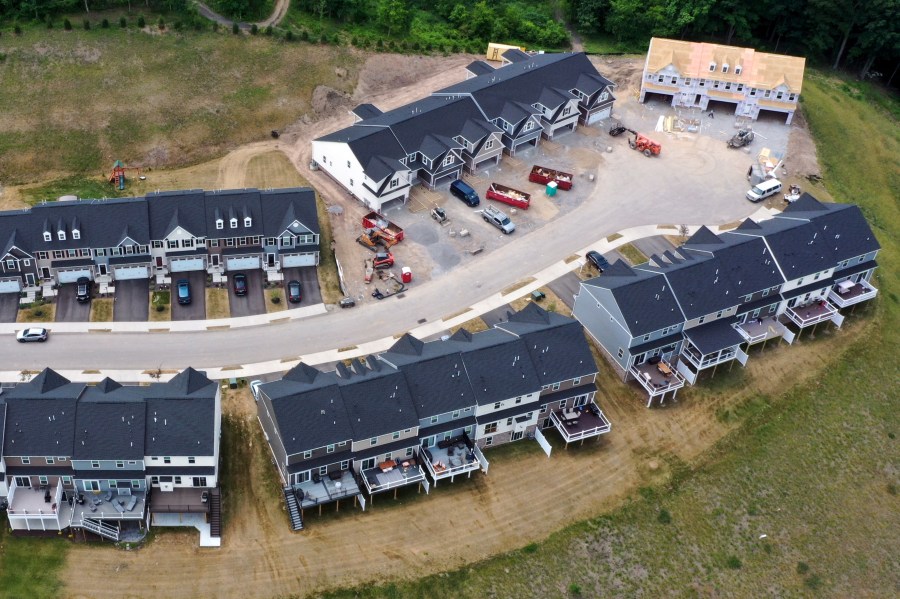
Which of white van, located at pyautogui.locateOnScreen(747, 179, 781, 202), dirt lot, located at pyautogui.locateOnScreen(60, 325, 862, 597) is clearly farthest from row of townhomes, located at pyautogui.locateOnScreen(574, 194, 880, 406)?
white van, located at pyautogui.locateOnScreen(747, 179, 781, 202)

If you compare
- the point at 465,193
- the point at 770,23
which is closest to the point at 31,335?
the point at 465,193

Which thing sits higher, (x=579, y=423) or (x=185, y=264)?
→ (x=185, y=264)

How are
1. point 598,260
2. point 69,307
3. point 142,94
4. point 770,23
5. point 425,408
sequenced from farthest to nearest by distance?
point 770,23
point 142,94
point 598,260
point 69,307
point 425,408

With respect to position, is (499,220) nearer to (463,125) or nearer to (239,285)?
(463,125)

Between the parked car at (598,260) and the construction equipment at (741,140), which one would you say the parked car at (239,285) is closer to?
the parked car at (598,260)

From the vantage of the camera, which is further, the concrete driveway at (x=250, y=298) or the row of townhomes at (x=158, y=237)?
the concrete driveway at (x=250, y=298)

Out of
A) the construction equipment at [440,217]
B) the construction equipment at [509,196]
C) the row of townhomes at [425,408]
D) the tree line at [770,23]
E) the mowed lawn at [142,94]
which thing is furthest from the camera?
the tree line at [770,23]

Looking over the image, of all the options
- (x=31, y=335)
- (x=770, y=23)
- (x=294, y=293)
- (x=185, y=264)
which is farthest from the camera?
(x=770, y=23)

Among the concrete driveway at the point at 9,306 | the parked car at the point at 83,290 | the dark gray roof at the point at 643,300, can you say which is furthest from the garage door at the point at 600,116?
the concrete driveway at the point at 9,306
